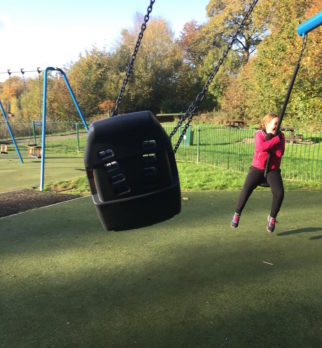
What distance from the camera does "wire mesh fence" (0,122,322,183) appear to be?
31.9 feet

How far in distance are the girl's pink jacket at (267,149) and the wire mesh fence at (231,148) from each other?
15.5ft

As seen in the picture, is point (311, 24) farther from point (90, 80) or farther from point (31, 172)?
point (90, 80)

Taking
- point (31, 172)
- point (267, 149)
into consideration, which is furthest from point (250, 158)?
point (267, 149)

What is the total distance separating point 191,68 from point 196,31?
477 centimetres

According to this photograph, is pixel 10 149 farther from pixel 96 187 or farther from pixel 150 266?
pixel 96 187

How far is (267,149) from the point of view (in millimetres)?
3422

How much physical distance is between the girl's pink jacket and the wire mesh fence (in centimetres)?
471

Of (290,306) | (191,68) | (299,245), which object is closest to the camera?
(290,306)

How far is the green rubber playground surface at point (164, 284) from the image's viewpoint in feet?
7.56

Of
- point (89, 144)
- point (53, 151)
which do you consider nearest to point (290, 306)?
point (89, 144)

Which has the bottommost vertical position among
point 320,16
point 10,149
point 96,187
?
point 10,149

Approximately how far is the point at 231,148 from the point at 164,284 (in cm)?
1243

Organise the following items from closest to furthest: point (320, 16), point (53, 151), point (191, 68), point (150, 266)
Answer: point (320, 16) < point (150, 266) < point (53, 151) < point (191, 68)

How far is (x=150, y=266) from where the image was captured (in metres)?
3.39
